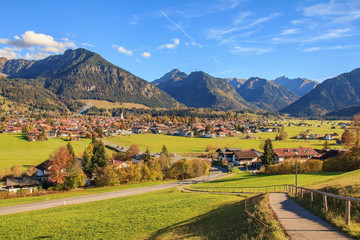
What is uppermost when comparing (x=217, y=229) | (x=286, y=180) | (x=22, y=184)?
(x=217, y=229)

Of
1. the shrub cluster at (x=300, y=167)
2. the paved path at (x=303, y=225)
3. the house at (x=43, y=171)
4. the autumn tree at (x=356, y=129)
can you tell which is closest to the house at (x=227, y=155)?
the shrub cluster at (x=300, y=167)

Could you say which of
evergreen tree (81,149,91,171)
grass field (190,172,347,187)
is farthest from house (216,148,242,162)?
evergreen tree (81,149,91,171)

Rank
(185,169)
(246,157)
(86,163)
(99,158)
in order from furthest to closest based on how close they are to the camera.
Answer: (246,157) < (185,169) < (99,158) < (86,163)

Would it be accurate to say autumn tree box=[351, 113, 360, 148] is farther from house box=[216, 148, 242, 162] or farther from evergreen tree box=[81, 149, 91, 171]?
evergreen tree box=[81, 149, 91, 171]

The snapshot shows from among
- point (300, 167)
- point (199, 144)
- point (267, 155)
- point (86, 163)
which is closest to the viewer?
point (300, 167)

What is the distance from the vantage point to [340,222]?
9109 millimetres

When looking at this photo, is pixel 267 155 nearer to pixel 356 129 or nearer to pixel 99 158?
pixel 356 129

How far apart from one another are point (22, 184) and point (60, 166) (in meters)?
7.18

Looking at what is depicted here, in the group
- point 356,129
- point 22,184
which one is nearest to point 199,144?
point 356,129

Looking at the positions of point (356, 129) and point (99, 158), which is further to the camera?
point (99, 158)

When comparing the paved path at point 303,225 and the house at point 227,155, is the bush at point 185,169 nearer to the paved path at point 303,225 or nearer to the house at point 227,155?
the house at point 227,155

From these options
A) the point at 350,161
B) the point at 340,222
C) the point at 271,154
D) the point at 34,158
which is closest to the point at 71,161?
the point at 34,158

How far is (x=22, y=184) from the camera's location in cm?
4391

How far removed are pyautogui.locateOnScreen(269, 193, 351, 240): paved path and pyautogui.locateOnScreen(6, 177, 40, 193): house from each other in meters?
46.5
